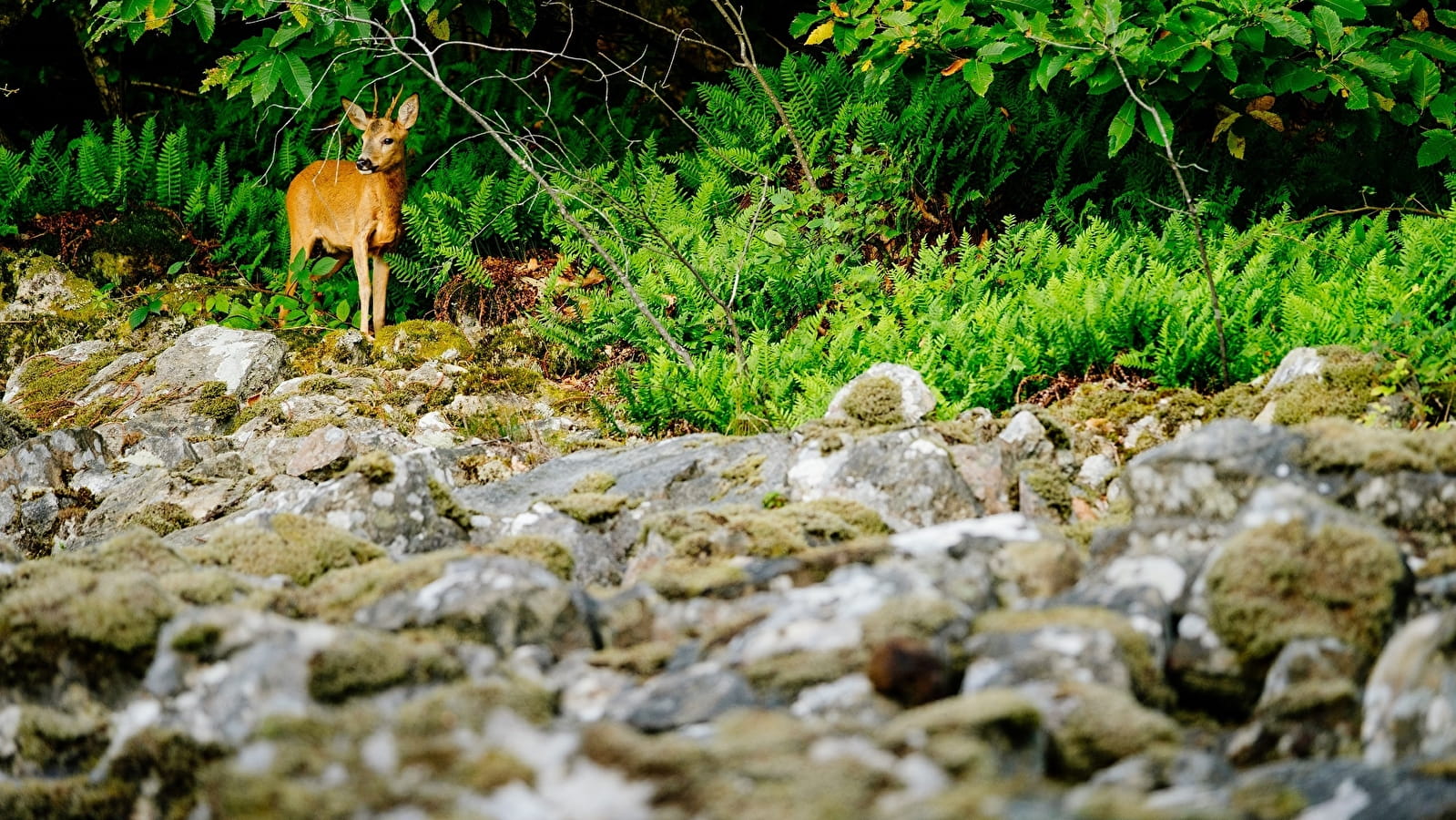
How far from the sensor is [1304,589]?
2.54 meters

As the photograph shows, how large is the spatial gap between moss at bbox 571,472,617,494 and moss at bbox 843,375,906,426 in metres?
1.09

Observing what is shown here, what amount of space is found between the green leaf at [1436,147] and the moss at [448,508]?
5.93 metres

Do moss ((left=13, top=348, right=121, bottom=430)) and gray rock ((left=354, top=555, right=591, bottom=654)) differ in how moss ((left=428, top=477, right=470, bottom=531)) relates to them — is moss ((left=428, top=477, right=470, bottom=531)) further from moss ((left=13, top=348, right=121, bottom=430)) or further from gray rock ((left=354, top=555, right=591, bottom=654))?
moss ((left=13, top=348, right=121, bottom=430))

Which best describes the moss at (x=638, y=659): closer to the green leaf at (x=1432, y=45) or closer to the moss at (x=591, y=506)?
the moss at (x=591, y=506)

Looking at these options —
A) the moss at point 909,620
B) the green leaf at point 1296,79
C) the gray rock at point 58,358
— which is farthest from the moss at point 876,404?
the gray rock at point 58,358

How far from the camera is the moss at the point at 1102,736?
7.18ft

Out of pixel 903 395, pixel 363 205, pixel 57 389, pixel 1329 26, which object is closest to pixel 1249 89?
pixel 1329 26

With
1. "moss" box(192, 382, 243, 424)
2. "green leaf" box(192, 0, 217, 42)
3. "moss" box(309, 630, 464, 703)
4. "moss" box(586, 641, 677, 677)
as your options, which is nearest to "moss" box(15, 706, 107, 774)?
"moss" box(309, 630, 464, 703)

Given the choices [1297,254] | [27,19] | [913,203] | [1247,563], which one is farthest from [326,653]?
[27,19]

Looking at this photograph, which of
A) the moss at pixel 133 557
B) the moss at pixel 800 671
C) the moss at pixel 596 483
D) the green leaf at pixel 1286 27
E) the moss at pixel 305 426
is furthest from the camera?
the moss at pixel 305 426

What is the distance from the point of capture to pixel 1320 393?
463 cm

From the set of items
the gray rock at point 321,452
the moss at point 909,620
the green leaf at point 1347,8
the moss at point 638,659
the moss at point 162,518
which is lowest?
the moss at point 162,518

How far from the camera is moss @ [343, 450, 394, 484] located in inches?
165

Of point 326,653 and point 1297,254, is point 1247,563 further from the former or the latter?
point 1297,254
